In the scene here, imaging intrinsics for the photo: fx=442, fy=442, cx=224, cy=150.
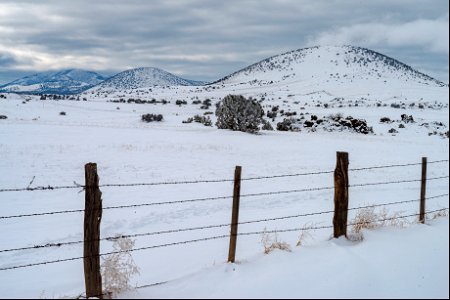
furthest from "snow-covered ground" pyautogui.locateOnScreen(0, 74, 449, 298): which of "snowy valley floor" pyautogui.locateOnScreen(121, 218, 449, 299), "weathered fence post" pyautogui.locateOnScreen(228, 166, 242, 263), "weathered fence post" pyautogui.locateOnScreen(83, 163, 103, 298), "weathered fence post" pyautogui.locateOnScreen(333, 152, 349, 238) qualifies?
"weathered fence post" pyautogui.locateOnScreen(83, 163, 103, 298)

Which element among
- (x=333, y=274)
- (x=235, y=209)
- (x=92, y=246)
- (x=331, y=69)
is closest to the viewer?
(x=92, y=246)

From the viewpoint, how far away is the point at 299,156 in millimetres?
22375

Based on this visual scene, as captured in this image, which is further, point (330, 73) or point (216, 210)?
point (330, 73)

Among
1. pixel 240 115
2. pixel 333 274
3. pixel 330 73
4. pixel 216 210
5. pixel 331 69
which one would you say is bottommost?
pixel 216 210

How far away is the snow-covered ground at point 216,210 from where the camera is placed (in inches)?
241

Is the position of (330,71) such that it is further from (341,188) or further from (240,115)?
(341,188)

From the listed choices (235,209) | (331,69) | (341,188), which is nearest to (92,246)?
(235,209)

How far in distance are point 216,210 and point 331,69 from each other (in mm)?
146173

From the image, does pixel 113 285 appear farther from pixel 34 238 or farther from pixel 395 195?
pixel 395 195

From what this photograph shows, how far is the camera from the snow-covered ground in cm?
611

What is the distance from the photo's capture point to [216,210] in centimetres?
1240

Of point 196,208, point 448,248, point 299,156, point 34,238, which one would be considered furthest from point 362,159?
point 34,238

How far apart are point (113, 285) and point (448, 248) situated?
5368 millimetres

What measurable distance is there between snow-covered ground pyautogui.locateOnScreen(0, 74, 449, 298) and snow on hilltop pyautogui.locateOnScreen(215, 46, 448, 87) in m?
99.8
